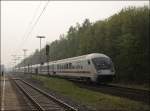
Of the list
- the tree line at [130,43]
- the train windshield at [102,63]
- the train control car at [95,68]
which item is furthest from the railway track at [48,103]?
the tree line at [130,43]

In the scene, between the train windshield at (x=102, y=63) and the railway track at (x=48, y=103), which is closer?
the railway track at (x=48, y=103)

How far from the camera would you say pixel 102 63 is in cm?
3800

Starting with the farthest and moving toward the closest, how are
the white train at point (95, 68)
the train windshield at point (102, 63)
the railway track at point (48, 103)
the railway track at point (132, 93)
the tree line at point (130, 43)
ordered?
the tree line at point (130, 43) < the train windshield at point (102, 63) < the white train at point (95, 68) < the railway track at point (132, 93) < the railway track at point (48, 103)

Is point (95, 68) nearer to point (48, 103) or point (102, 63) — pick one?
point (102, 63)

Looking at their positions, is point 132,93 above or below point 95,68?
below

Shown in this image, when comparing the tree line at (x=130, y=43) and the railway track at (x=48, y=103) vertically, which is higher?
the tree line at (x=130, y=43)

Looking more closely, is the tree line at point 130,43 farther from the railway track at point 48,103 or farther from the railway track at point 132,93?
the railway track at point 48,103

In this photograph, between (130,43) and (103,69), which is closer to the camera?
(103,69)

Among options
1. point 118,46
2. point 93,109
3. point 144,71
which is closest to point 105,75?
point 144,71

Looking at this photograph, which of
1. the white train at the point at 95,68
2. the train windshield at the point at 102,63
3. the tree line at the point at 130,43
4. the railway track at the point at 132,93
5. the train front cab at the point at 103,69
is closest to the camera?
the railway track at the point at 132,93

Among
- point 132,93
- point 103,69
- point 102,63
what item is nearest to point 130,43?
point 102,63

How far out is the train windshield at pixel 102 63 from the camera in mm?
37531

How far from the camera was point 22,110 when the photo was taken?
58.2 ft

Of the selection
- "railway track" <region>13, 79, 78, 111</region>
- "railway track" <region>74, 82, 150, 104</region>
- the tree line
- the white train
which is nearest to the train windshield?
the white train
